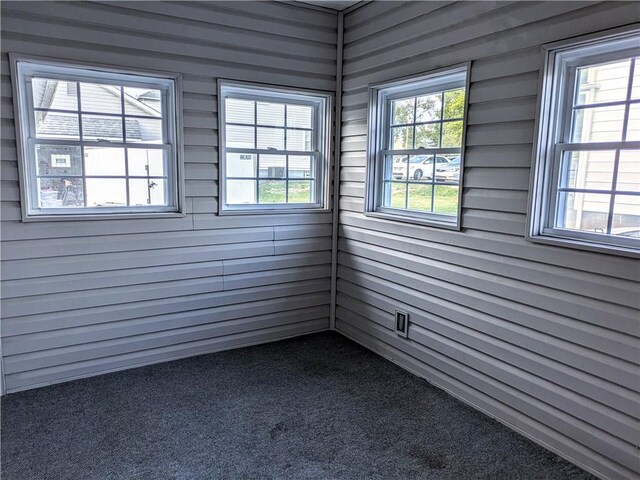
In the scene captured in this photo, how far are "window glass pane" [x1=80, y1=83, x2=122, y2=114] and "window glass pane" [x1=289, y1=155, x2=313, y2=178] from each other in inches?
54.6

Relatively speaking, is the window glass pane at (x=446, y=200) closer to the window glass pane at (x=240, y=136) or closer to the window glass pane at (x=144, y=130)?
the window glass pane at (x=240, y=136)

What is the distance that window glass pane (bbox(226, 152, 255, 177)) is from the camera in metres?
3.62

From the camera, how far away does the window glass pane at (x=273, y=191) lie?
12.5 ft

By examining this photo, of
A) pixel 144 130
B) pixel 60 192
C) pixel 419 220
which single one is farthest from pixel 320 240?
pixel 60 192

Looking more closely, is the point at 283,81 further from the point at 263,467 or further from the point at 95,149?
the point at 263,467

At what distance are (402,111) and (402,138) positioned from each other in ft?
0.66

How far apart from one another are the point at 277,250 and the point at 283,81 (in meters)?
1.37

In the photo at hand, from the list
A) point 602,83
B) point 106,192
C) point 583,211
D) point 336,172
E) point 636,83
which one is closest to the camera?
point 636,83

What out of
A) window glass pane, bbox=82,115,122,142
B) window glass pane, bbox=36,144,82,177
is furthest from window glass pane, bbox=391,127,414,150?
window glass pane, bbox=36,144,82,177

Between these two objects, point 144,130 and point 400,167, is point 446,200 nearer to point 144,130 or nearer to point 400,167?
point 400,167

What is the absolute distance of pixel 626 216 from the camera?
84.2 inches

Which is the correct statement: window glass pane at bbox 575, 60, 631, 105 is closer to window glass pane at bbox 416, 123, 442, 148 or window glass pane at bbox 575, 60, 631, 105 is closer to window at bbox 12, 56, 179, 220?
window glass pane at bbox 416, 123, 442, 148

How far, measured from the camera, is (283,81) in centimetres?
366

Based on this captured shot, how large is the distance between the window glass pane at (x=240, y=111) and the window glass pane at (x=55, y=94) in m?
1.05
